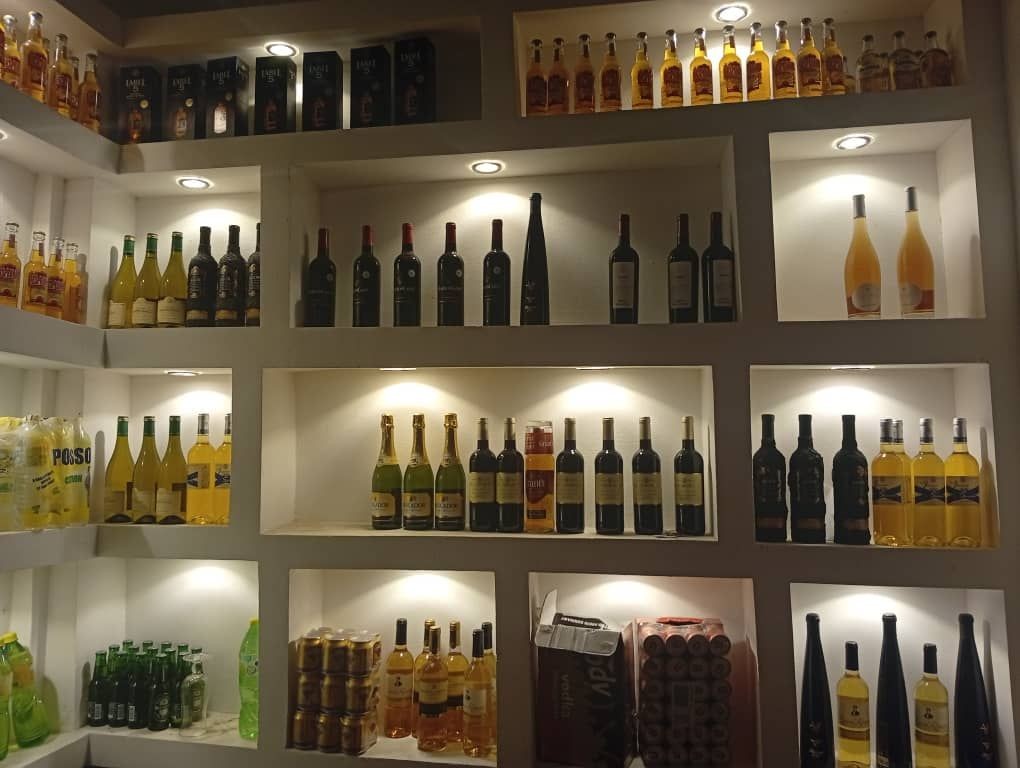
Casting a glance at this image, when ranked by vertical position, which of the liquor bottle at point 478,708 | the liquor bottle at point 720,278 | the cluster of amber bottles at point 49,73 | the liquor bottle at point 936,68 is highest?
the cluster of amber bottles at point 49,73

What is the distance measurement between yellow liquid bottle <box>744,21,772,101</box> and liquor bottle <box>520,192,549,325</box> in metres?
0.60

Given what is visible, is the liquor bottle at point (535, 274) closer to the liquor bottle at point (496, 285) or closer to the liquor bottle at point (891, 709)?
the liquor bottle at point (496, 285)

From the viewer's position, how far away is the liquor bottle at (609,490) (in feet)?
5.74

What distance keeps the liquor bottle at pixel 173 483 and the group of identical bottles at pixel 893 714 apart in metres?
1.63

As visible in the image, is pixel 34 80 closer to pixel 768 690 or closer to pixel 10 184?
pixel 10 184

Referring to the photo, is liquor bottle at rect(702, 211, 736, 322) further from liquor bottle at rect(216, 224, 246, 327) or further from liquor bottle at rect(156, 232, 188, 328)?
liquor bottle at rect(156, 232, 188, 328)

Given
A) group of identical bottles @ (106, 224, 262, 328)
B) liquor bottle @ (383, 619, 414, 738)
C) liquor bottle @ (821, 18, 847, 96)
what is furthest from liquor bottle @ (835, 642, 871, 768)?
group of identical bottles @ (106, 224, 262, 328)

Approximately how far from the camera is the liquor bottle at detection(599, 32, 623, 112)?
1826mm

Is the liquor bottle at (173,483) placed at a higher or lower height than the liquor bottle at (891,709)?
higher

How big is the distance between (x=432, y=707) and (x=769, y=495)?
95cm

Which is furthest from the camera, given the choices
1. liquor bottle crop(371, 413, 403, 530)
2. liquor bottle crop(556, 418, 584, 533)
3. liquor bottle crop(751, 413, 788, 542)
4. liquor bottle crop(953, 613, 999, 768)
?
liquor bottle crop(371, 413, 403, 530)

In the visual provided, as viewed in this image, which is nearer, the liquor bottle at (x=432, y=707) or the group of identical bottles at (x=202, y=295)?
the liquor bottle at (x=432, y=707)

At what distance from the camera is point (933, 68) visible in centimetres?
168

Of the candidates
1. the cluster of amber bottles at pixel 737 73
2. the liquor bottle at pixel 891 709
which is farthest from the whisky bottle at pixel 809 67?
the liquor bottle at pixel 891 709
